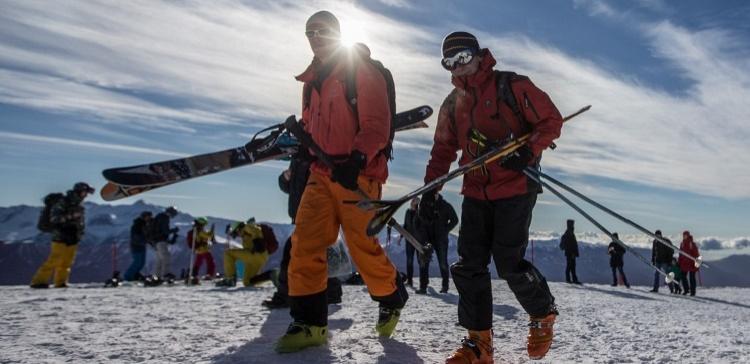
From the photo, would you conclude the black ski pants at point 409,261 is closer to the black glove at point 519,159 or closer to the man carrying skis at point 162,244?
the man carrying skis at point 162,244

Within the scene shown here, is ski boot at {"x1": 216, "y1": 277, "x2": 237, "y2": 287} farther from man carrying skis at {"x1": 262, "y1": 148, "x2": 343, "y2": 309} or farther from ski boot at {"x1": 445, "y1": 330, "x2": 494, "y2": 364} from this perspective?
ski boot at {"x1": 445, "y1": 330, "x2": 494, "y2": 364}

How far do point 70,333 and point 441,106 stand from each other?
11.2ft

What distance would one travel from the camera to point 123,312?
5.66 m

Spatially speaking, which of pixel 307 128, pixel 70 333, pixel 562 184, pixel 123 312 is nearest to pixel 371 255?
pixel 307 128

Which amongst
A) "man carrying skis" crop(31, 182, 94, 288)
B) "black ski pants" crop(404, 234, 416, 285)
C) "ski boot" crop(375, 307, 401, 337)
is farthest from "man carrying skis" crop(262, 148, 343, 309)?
"man carrying skis" crop(31, 182, 94, 288)

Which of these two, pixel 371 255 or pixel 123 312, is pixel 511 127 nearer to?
pixel 371 255

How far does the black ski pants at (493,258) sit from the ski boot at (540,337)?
0.05 metres

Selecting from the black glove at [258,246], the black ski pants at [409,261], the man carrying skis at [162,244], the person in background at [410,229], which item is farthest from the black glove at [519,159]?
the man carrying skis at [162,244]

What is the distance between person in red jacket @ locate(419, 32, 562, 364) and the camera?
3.39 meters

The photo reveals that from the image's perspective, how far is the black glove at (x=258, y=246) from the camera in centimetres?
1078

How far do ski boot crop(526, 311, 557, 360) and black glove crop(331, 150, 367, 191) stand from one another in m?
1.51

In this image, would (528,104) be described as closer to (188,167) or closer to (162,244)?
(188,167)

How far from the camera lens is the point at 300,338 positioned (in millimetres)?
3482

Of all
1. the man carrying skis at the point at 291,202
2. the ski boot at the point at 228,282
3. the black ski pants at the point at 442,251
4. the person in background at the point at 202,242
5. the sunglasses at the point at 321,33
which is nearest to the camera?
the sunglasses at the point at 321,33
